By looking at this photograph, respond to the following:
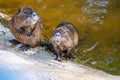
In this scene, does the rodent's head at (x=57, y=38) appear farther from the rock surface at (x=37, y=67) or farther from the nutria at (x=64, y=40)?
the rock surface at (x=37, y=67)

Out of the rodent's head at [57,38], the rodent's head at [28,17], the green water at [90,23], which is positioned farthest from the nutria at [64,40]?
the rodent's head at [28,17]

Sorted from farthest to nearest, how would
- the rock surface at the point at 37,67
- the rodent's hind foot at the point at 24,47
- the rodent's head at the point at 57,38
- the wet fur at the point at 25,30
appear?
the rodent's hind foot at the point at 24,47
the wet fur at the point at 25,30
the rodent's head at the point at 57,38
the rock surface at the point at 37,67

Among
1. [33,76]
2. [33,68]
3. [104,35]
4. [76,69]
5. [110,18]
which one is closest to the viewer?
[33,76]

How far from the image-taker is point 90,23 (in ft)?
33.1

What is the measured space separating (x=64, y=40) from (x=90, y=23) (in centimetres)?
250

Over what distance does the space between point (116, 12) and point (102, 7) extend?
0.47 meters

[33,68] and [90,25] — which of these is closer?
[33,68]

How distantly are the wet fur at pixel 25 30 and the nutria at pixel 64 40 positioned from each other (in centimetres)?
39

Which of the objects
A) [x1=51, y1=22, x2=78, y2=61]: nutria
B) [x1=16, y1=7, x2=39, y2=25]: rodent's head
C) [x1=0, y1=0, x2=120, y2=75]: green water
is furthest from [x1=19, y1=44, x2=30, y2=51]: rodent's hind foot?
[x1=0, y1=0, x2=120, y2=75]: green water

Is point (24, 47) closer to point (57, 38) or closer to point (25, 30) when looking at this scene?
point (25, 30)

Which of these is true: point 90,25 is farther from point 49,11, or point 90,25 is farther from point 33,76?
point 33,76

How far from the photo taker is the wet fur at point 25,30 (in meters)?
7.85

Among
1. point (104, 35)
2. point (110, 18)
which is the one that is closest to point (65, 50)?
point (104, 35)

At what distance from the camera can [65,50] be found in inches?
310
